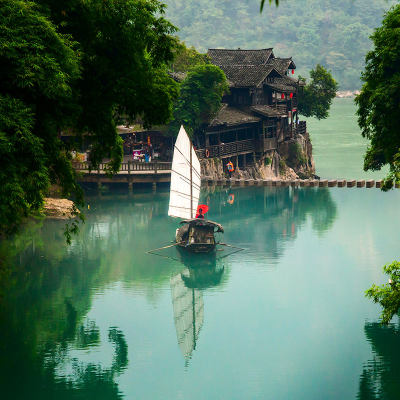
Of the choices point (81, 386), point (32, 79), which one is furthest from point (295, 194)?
point (32, 79)

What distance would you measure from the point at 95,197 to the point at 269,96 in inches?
713

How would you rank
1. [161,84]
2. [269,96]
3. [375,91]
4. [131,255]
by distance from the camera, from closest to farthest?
[161,84], [375,91], [131,255], [269,96]

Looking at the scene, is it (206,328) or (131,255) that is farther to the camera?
(131,255)

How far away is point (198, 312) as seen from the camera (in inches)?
1080

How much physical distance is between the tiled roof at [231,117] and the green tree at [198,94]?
43.5 inches

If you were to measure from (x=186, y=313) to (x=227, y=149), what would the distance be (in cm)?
2714

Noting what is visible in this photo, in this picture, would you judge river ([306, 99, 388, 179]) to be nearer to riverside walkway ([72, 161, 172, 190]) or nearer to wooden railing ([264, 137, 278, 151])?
wooden railing ([264, 137, 278, 151])

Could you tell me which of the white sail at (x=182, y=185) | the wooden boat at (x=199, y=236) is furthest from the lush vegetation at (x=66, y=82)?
the white sail at (x=182, y=185)

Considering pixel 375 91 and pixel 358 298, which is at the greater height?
pixel 375 91

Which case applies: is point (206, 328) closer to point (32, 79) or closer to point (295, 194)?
point (32, 79)

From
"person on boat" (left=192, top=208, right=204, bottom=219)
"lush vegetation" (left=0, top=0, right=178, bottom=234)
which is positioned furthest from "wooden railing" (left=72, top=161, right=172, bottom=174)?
"lush vegetation" (left=0, top=0, right=178, bottom=234)

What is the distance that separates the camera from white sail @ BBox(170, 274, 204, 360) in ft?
79.5

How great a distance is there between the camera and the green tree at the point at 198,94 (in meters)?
49.0

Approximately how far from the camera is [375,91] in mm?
22828
